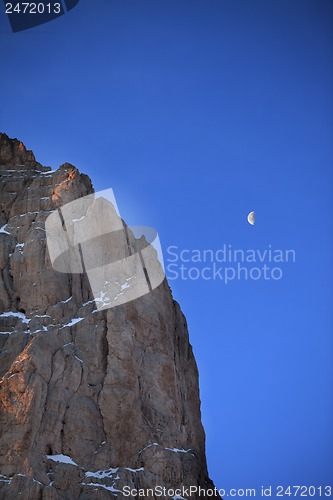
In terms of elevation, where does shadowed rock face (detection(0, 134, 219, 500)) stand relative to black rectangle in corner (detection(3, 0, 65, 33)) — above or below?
below

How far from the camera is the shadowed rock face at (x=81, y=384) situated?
120m

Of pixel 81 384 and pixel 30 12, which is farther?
pixel 81 384

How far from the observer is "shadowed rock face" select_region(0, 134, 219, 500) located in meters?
120

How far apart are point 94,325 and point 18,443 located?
18536 millimetres

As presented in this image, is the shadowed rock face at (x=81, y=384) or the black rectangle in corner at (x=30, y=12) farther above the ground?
the black rectangle in corner at (x=30, y=12)

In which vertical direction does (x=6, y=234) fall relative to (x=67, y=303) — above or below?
above

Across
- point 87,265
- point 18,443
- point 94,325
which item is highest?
point 87,265

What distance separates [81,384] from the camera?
418 feet

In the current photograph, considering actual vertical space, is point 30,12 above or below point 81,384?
above

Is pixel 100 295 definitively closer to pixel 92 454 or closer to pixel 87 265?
pixel 87 265

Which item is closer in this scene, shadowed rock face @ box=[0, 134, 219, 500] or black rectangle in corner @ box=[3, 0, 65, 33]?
shadowed rock face @ box=[0, 134, 219, 500]

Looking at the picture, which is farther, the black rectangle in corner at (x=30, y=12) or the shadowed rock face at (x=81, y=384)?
the black rectangle in corner at (x=30, y=12)

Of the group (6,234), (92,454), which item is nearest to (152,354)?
(92,454)

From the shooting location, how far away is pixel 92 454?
403 ft
